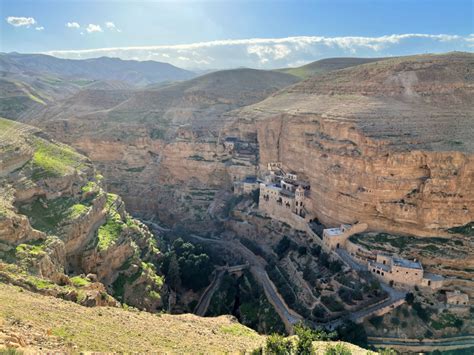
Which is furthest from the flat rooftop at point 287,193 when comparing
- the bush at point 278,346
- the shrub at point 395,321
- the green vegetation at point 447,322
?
the bush at point 278,346

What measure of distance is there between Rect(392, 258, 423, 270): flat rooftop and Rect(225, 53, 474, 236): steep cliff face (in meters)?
3.51

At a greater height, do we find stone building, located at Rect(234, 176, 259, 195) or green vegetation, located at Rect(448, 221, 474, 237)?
green vegetation, located at Rect(448, 221, 474, 237)

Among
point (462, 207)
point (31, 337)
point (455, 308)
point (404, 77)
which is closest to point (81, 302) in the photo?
point (31, 337)

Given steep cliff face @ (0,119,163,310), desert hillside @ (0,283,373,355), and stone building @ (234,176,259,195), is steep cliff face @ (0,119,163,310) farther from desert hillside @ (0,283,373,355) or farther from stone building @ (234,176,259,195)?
stone building @ (234,176,259,195)

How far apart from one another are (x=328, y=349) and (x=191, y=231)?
111 feet

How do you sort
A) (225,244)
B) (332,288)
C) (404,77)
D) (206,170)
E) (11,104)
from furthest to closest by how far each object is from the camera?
1. (11,104)
2. (206,170)
3. (225,244)
4. (404,77)
5. (332,288)

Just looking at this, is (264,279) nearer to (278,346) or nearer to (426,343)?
(426,343)

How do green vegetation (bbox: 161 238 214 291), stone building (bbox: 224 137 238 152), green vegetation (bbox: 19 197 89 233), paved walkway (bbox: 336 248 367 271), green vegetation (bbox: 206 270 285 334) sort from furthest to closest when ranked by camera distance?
stone building (bbox: 224 137 238 152) < green vegetation (bbox: 161 238 214 291) < paved walkway (bbox: 336 248 367 271) < green vegetation (bbox: 206 270 285 334) < green vegetation (bbox: 19 197 89 233)

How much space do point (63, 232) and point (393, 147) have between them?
30446 mm

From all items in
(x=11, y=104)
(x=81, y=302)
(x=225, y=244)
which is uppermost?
(x=11, y=104)

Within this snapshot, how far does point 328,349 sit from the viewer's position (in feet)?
73.2

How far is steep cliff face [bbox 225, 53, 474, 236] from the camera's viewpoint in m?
35.1

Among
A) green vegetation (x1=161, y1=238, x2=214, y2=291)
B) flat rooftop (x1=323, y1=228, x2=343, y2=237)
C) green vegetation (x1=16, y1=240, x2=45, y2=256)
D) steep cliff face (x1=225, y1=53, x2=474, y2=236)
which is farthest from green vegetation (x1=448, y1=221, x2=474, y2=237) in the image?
green vegetation (x1=16, y1=240, x2=45, y2=256)

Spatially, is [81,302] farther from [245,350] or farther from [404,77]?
[404,77]
